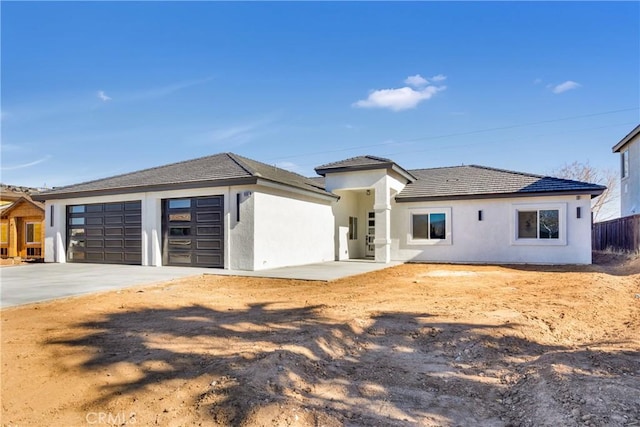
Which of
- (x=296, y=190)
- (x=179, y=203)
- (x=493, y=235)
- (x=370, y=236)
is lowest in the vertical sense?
(x=370, y=236)

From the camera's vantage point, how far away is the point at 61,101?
15312 mm

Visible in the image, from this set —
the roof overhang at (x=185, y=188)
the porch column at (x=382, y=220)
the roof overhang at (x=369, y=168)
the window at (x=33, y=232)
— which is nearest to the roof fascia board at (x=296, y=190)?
the roof overhang at (x=185, y=188)

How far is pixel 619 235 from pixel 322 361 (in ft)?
71.1

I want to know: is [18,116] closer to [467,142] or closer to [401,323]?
[401,323]

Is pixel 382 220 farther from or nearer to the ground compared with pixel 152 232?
farther from the ground

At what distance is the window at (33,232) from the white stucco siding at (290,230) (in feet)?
49.8

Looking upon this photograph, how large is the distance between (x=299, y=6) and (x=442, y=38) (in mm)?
5816

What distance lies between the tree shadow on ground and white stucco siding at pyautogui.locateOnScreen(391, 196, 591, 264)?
11846 millimetres

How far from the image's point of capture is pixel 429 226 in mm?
17953

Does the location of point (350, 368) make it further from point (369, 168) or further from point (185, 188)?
point (369, 168)

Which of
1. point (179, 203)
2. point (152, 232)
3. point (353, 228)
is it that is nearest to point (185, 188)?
point (179, 203)

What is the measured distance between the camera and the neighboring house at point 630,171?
2022 centimetres

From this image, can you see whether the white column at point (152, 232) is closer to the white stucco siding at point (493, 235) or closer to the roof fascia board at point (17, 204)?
the roof fascia board at point (17, 204)

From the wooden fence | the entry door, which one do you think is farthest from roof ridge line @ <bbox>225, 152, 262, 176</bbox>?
the wooden fence
